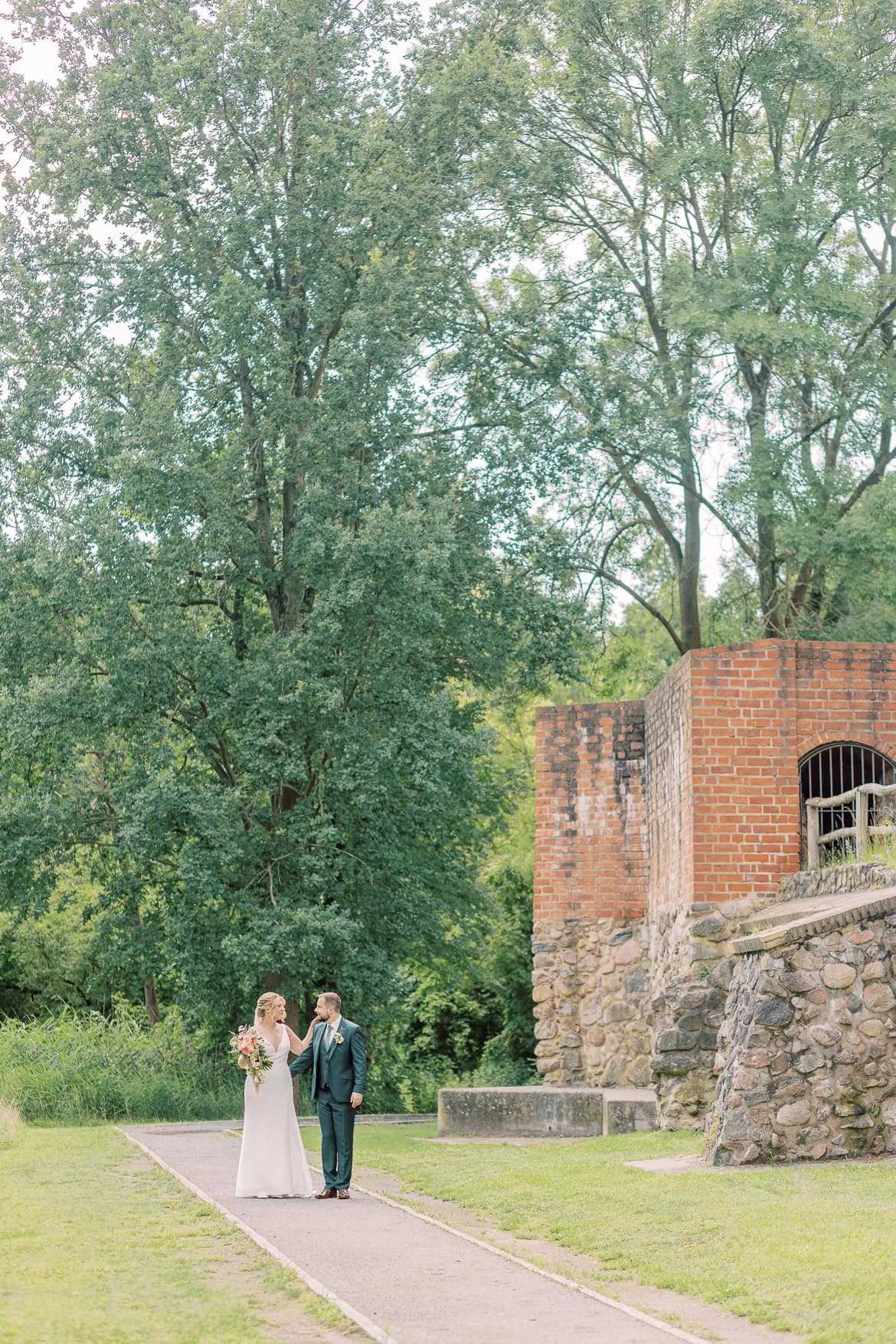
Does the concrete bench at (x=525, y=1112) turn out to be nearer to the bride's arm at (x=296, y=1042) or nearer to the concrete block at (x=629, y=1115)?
the concrete block at (x=629, y=1115)

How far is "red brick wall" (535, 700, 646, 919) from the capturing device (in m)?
20.1

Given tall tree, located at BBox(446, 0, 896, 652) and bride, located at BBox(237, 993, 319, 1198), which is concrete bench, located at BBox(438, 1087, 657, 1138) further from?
tall tree, located at BBox(446, 0, 896, 652)

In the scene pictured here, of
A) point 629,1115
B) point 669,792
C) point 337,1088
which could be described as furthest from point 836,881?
point 337,1088

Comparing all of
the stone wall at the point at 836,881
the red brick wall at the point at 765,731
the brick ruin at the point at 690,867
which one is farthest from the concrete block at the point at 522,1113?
the stone wall at the point at 836,881

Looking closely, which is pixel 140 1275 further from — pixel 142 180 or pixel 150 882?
pixel 142 180

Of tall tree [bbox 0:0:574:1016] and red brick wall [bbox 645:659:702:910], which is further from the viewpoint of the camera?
tall tree [bbox 0:0:574:1016]

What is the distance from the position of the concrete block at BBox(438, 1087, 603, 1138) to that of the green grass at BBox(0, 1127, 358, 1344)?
571cm

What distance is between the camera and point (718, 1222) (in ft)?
30.1

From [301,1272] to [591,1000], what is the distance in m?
12.3

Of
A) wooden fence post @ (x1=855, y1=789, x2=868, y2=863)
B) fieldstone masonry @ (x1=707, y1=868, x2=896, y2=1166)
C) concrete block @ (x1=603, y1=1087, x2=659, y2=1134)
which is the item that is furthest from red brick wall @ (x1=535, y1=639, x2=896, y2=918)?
fieldstone masonry @ (x1=707, y1=868, x2=896, y2=1166)

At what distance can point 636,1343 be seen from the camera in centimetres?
648

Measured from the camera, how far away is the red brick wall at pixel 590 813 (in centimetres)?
2008

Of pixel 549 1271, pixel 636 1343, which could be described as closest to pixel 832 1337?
pixel 636 1343

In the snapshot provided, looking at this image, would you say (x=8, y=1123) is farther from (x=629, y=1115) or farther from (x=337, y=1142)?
(x=337, y=1142)
